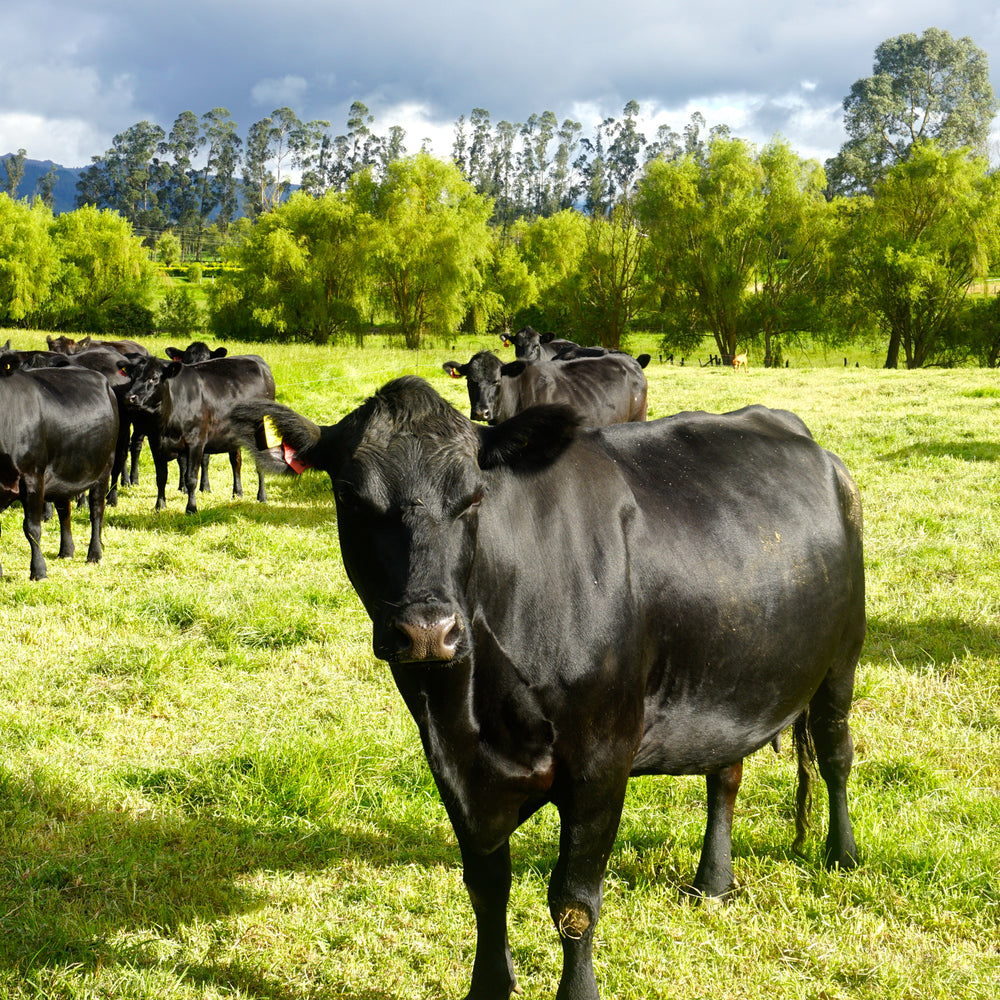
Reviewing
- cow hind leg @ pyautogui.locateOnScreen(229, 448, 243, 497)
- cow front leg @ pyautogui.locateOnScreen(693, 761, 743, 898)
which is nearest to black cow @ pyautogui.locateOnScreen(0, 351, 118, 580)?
cow hind leg @ pyautogui.locateOnScreen(229, 448, 243, 497)

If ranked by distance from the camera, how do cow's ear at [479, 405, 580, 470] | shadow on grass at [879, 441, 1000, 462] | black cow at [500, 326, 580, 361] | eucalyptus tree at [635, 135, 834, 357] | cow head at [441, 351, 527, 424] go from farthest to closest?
eucalyptus tree at [635, 135, 834, 357], black cow at [500, 326, 580, 361], shadow on grass at [879, 441, 1000, 462], cow head at [441, 351, 527, 424], cow's ear at [479, 405, 580, 470]

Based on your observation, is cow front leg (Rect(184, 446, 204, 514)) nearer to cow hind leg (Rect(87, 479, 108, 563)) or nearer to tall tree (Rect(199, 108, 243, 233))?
cow hind leg (Rect(87, 479, 108, 563))

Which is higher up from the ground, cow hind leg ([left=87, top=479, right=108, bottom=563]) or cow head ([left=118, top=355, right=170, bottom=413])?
cow head ([left=118, top=355, right=170, bottom=413])

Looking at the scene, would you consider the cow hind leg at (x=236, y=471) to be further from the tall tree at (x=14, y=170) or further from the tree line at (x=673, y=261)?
the tall tree at (x=14, y=170)

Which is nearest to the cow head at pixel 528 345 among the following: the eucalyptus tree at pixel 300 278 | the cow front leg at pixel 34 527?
the cow front leg at pixel 34 527

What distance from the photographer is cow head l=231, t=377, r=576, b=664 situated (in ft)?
6.95

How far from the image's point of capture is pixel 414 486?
2297mm

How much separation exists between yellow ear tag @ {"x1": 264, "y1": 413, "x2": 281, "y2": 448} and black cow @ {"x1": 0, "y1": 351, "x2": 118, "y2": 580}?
19.5ft

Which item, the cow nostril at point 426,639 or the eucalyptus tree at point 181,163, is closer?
the cow nostril at point 426,639

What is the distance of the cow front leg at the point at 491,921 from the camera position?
2.69 m

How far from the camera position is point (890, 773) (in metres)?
4.16

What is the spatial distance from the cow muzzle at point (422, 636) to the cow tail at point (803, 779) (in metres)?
2.12

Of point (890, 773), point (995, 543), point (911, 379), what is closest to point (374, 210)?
point (911, 379)

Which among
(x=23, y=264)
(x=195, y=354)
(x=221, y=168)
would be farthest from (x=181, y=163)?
(x=195, y=354)
